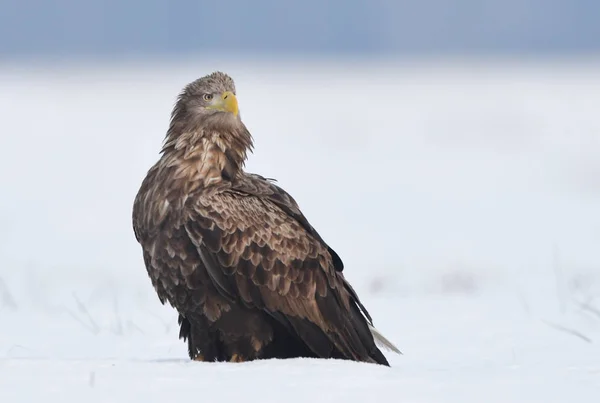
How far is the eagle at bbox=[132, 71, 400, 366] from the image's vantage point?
838 cm

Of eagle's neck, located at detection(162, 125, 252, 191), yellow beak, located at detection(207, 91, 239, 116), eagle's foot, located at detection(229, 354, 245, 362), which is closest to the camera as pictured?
eagle's foot, located at detection(229, 354, 245, 362)

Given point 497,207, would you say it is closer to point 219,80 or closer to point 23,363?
point 219,80

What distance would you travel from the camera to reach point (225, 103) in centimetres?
895

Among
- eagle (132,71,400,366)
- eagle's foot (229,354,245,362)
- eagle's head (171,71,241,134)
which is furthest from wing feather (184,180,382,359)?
eagle's head (171,71,241,134)

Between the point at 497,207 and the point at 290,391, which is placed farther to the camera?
the point at 497,207

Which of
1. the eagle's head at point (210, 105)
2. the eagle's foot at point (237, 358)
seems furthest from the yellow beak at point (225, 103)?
the eagle's foot at point (237, 358)

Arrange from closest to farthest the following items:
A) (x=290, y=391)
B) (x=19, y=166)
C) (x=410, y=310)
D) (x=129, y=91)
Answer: (x=290, y=391) → (x=410, y=310) → (x=19, y=166) → (x=129, y=91)

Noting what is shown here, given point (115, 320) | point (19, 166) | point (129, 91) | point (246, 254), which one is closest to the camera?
point (246, 254)

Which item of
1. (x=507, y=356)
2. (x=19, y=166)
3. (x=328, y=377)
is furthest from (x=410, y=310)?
(x=19, y=166)

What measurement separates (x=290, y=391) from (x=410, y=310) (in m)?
5.60

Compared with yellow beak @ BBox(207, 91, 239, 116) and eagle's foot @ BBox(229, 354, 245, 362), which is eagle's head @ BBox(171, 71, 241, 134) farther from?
eagle's foot @ BBox(229, 354, 245, 362)

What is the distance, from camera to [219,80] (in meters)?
9.09

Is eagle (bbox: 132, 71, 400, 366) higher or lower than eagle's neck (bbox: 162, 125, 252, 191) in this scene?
lower

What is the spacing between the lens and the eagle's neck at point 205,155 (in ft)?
28.5
